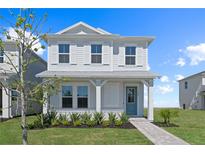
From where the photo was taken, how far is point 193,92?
34.5 m

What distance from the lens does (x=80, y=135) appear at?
11.0 m

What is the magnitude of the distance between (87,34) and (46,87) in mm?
10788

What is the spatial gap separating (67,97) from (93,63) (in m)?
2.81

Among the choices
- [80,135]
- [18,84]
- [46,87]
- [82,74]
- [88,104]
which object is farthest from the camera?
[88,104]

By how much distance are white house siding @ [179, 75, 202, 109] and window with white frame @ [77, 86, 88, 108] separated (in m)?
20.1

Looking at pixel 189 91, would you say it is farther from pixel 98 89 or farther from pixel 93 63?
pixel 98 89

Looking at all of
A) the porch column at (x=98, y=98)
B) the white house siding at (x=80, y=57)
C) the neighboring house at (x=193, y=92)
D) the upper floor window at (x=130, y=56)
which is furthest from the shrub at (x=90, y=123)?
the neighboring house at (x=193, y=92)

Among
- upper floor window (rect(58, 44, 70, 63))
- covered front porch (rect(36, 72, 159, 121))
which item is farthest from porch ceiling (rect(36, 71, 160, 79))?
upper floor window (rect(58, 44, 70, 63))

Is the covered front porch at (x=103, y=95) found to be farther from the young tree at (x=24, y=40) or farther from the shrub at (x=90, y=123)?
the young tree at (x=24, y=40)

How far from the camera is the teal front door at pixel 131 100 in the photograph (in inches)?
730

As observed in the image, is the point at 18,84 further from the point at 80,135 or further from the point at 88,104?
the point at 88,104

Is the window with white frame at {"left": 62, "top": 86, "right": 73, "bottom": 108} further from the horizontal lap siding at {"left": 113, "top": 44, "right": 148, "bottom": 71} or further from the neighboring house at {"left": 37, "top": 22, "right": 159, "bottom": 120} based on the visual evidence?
the horizontal lap siding at {"left": 113, "top": 44, "right": 148, "bottom": 71}

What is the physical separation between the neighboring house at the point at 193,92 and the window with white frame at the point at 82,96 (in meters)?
19.3
